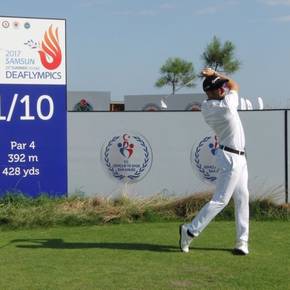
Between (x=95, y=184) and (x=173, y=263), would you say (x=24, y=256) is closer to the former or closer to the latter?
(x=173, y=263)

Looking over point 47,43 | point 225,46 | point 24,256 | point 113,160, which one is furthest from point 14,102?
point 225,46

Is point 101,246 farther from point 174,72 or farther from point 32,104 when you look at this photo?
point 174,72

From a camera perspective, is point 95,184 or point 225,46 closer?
point 95,184

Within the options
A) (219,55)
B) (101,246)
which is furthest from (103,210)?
(219,55)

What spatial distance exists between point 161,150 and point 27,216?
272 centimetres

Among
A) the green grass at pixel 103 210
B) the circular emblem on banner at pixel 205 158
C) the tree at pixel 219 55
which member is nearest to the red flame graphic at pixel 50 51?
the green grass at pixel 103 210

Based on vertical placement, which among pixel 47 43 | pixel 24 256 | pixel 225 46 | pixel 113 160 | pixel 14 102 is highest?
pixel 225 46

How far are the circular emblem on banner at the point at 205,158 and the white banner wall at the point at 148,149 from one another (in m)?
0.08

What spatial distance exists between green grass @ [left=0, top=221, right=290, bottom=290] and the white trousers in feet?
1.08

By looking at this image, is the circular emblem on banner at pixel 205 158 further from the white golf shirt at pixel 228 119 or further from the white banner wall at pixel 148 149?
the white golf shirt at pixel 228 119

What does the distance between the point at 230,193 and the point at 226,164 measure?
338mm

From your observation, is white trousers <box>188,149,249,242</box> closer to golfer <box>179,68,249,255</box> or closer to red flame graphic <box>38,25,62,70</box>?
golfer <box>179,68,249,255</box>

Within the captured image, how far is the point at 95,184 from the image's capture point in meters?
11.2

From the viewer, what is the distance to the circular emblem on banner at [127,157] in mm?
11203
